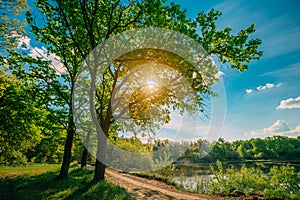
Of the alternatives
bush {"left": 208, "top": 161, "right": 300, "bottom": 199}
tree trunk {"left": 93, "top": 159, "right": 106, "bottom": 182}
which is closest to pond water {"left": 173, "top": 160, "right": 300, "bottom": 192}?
bush {"left": 208, "top": 161, "right": 300, "bottom": 199}

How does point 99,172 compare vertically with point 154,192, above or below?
above

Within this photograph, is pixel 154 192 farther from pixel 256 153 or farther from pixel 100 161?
pixel 256 153

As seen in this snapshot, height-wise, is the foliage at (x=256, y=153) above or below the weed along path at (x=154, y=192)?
above

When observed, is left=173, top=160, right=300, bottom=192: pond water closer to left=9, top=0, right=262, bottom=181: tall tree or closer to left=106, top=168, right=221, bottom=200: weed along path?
left=106, top=168, right=221, bottom=200: weed along path

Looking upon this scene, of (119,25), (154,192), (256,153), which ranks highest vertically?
(119,25)

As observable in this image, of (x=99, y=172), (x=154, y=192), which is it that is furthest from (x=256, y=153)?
(x=99, y=172)

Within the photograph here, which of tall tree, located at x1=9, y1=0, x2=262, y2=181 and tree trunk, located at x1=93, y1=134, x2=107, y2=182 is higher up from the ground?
tall tree, located at x1=9, y1=0, x2=262, y2=181

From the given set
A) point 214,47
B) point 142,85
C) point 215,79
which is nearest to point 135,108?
point 142,85

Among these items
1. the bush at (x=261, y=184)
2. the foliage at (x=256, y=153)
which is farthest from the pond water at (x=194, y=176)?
the foliage at (x=256, y=153)

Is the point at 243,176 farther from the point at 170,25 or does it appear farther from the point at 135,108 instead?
the point at 170,25

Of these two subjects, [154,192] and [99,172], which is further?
[154,192]

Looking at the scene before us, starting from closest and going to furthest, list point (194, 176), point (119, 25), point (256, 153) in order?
1. point (119, 25)
2. point (194, 176)
3. point (256, 153)

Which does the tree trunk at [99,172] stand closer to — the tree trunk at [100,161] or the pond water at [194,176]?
the tree trunk at [100,161]

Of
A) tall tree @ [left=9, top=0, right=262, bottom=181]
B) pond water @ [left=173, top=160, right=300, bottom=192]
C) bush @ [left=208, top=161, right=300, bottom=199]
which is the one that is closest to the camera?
tall tree @ [left=9, top=0, right=262, bottom=181]
